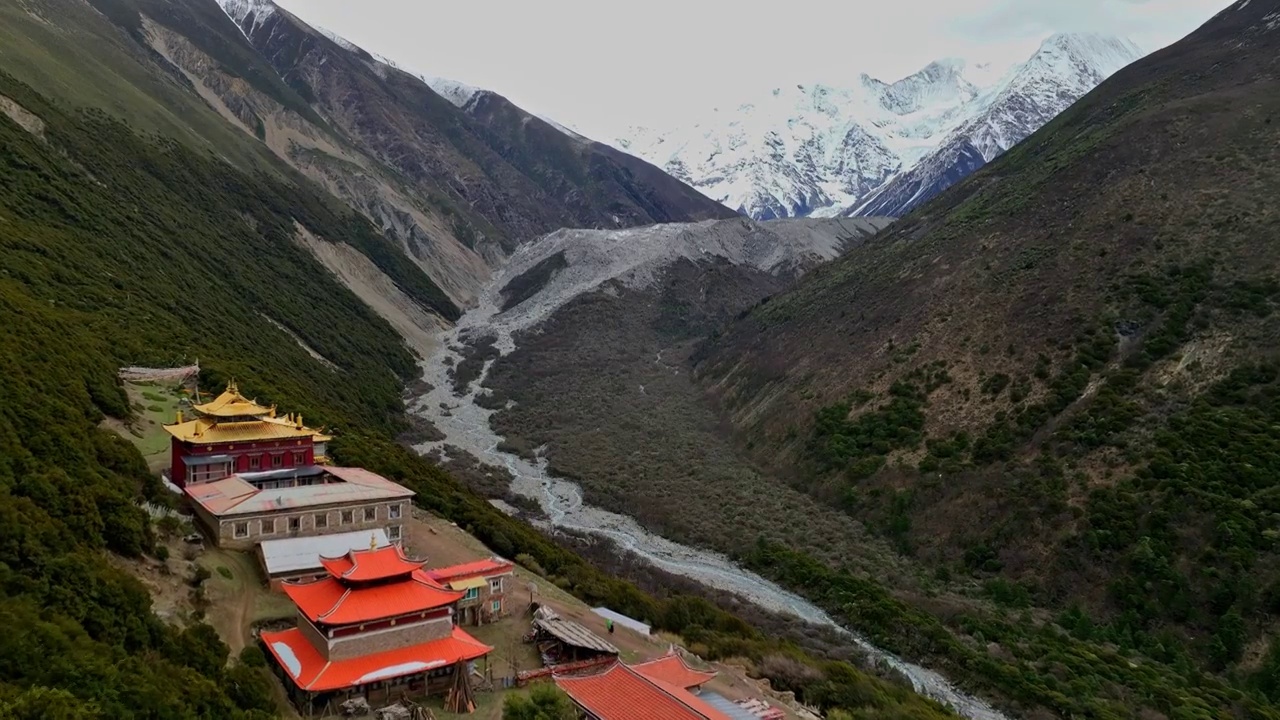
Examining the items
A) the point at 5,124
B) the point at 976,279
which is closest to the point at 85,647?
the point at 976,279

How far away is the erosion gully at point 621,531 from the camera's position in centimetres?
2660

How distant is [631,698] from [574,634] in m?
4.15

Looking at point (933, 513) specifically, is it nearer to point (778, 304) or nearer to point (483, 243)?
point (778, 304)

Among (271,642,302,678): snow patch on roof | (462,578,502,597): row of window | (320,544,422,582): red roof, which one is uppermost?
(320,544,422,582): red roof

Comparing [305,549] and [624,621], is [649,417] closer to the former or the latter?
[624,621]

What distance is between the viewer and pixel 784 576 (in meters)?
35.4

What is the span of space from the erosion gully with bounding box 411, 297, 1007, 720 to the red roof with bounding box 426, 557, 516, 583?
42.8ft

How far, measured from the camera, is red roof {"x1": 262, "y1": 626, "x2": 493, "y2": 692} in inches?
Answer: 672

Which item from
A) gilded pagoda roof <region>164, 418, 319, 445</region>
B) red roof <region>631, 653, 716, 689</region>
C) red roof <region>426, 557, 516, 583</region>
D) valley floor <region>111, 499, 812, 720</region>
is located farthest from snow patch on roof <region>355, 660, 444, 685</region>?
gilded pagoda roof <region>164, 418, 319, 445</region>

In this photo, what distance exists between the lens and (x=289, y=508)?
2350 cm

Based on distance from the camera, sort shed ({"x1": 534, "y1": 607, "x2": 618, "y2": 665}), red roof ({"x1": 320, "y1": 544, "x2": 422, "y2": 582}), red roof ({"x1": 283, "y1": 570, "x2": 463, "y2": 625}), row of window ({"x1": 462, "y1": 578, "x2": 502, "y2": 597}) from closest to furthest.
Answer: red roof ({"x1": 283, "y1": 570, "x2": 463, "y2": 625})
red roof ({"x1": 320, "y1": 544, "x2": 422, "y2": 582})
shed ({"x1": 534, "y1": 607, "x2": 618, "y2": 665})
row of window ({"x1": 462, "y1": 578, "x2": 502, "y2": 597})

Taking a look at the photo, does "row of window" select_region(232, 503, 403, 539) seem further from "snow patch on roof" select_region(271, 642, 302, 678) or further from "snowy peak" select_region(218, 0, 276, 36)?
"snowy peak" select_region(218, 0, 276, 36)

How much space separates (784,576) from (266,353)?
36.4m

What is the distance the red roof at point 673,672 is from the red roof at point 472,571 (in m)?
5.08
